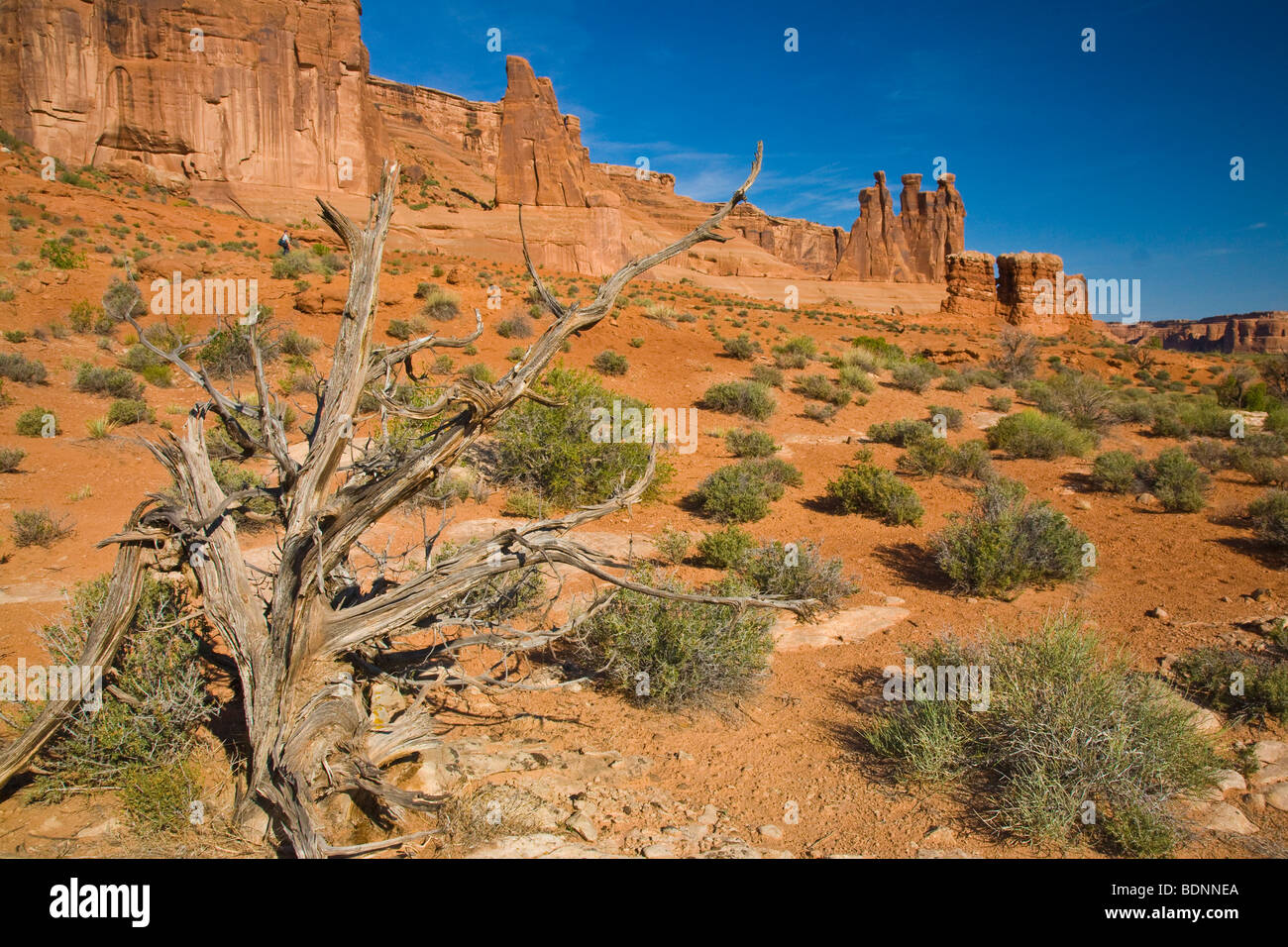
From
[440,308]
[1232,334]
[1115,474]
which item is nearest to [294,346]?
[440,308]

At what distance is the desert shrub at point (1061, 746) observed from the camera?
3.10m

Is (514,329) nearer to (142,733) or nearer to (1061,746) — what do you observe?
(142,733)

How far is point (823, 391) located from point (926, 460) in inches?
190

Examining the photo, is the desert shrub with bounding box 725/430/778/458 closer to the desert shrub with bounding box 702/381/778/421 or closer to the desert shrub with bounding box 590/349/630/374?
the desert shrub with bounding box 702/381/778/421

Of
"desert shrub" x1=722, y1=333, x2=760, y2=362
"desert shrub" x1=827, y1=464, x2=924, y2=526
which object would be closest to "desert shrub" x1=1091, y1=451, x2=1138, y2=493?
"desert shrub" x1=827, y1=464, x2=924, y2=526

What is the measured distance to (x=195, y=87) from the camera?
34.9 meters

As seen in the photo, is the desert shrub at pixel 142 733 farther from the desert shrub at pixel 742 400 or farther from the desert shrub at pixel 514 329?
the desert shrub at pixel 514 329

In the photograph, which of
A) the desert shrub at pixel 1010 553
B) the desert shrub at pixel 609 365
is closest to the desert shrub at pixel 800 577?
the desert shrub at pixel 1010 553

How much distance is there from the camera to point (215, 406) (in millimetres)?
3164

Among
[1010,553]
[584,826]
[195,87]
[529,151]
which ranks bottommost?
[584,826]

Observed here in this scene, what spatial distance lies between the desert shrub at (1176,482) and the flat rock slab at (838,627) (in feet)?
18.7

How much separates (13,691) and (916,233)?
86.1 m

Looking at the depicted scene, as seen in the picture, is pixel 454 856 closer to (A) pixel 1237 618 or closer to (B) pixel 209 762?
(B) pixel 209 762
